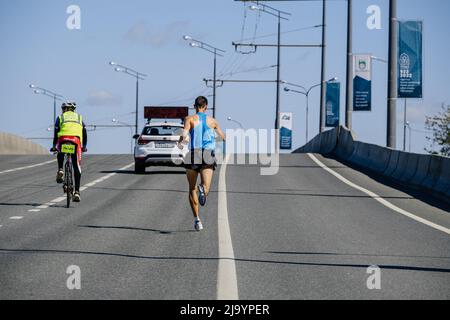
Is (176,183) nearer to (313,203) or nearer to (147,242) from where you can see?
(313,203)

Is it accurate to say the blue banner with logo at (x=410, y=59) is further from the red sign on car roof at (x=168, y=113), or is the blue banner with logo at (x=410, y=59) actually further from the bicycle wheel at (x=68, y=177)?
the red sign on car roof at (x=168, y=113)

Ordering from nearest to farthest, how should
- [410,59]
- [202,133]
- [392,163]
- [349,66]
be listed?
[202,133], [410,59], [392,163], [349,66]

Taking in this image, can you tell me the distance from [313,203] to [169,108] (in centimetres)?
2904

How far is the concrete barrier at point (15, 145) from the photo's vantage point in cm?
5300

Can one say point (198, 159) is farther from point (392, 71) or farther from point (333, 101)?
point (333, 101)

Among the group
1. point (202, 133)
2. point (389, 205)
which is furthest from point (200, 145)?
point (389, 205)

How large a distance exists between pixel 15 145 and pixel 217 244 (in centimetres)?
4520

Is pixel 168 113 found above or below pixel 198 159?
above

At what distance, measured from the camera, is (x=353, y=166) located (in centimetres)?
3478

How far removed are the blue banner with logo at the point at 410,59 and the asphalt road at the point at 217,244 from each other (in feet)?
13.4

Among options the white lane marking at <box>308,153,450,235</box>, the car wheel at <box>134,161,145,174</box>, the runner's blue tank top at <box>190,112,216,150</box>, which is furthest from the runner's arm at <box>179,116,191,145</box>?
the car wheel at <box>134,161,145,174</box>

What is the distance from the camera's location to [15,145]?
56.8 metres

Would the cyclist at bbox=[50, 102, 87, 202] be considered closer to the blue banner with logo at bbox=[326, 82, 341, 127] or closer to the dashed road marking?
the dashed road marking

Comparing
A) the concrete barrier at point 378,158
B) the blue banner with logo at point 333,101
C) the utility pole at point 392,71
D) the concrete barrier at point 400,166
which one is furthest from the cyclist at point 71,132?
the blue banner with logo at point 333,101
